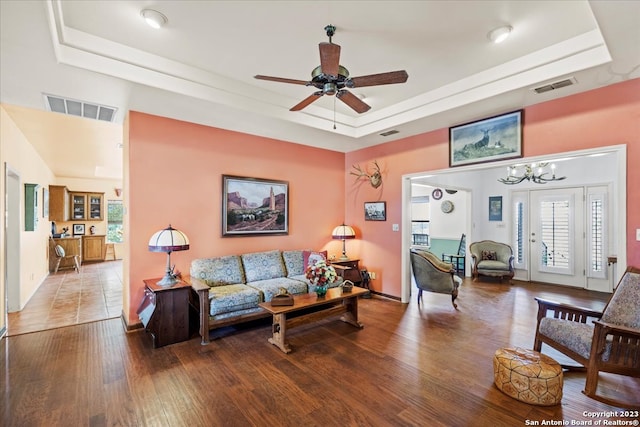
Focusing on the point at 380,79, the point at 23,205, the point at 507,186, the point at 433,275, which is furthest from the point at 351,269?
the point at 23,205

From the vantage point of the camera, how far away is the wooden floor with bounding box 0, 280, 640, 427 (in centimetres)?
215

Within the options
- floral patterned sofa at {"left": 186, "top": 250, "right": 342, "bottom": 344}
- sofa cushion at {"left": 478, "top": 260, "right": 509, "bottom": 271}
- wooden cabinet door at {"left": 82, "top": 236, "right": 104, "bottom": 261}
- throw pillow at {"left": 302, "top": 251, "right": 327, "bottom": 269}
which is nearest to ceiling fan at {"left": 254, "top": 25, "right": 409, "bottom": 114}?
floral patterned sofa at {"left": 186, "top": 250, "right": 342, "bottom": 344}

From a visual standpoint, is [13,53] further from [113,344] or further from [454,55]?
[454,55]

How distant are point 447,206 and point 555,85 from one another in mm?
5353

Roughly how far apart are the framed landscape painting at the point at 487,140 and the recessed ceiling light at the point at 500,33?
1.29 meters

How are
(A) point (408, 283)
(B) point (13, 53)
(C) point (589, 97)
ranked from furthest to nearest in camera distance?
(A) point (408, 283) < (C) point (589, 97) < (B) point (13, 53)

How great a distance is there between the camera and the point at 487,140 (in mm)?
3975

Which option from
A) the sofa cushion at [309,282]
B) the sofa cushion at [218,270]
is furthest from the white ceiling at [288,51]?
the sofa cushion at [309,282]

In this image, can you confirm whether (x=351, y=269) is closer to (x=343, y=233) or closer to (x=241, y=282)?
(x=343, y=233)

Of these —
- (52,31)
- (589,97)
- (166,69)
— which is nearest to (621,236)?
(589,97)

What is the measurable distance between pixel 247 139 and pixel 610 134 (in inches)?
177

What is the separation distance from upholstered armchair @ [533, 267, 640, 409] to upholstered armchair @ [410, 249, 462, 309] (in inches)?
67.4

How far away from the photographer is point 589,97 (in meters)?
3.18

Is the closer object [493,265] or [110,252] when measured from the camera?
[493,265]
